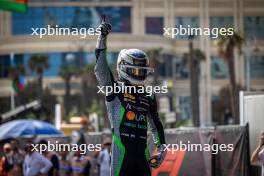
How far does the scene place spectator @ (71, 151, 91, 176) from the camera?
14.7 m

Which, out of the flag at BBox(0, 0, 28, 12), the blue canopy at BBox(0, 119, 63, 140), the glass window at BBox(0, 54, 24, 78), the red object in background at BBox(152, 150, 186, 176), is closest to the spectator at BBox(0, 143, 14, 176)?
the blue canopy at BBox(0, 119, 63, 140)

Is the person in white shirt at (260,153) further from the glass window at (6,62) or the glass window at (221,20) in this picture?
the glass window at (6,62)

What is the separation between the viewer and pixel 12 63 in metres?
67.4

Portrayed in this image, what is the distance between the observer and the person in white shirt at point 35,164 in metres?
13.8

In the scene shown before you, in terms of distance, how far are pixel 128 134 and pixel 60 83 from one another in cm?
6659

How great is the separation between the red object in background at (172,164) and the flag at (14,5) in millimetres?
3636

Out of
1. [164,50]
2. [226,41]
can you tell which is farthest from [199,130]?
[164,50]

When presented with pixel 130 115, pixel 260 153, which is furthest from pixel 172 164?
pixel 130 115

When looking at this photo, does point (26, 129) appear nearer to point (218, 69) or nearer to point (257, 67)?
point (257, 67)

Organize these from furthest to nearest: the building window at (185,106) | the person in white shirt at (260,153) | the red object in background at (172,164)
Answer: the building window at (185,106)
the red object in background at (172,164)
the person in white shirt at (260,153)

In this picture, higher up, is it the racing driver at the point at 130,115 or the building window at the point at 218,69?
the building window at the point at 218,69

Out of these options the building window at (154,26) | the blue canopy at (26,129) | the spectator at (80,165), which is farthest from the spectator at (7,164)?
the building window at (154,26)

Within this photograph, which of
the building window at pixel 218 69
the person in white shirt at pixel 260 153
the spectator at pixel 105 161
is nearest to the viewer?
the person in white shirt at pixel 260 153

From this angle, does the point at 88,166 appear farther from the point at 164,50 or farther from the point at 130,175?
the point at 164,50
